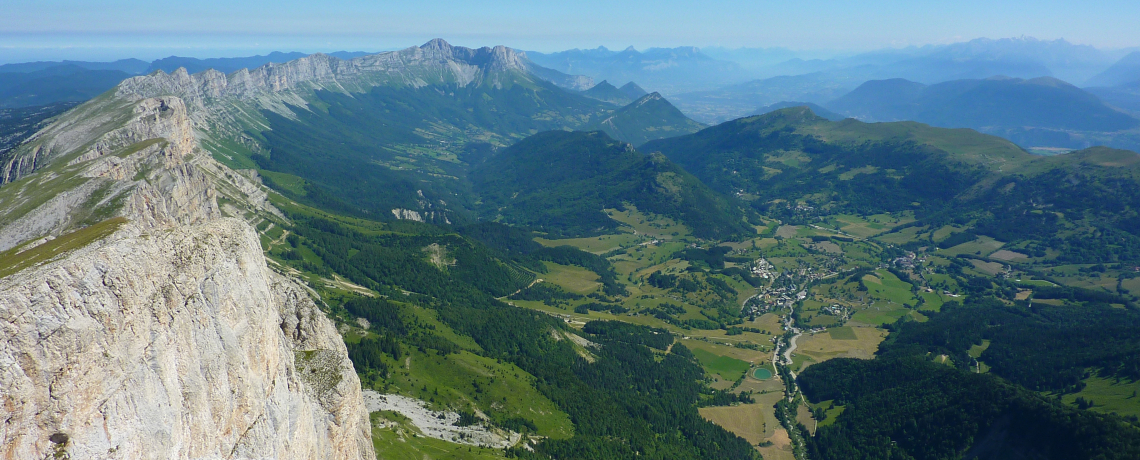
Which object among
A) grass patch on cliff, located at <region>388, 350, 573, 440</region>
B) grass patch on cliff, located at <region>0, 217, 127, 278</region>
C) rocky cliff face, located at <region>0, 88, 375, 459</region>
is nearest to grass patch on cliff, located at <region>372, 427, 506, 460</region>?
grass patch on cliff, located at <region>388, 350, 573, 440</region>

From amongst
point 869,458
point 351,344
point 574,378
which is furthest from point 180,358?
point 869,458

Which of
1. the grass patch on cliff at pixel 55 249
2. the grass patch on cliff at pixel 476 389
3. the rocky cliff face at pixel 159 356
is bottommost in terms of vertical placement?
the grass patch on cliff at pixel 476 389

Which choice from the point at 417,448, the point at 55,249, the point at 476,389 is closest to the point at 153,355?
the point at 55,249

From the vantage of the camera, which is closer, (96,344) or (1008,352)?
(96,344)

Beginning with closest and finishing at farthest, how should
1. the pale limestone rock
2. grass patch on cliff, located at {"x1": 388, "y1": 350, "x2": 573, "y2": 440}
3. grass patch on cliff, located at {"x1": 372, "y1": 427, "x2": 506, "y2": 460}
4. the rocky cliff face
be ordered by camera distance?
the pale limestone rock < the rocky cliff face < grass patch on cliff, located at {"x1": 372, "y1": 427, "x2": 506, "y2": 460} < grass patch on cliff, located at {"x1": 388, "y1": 350, "x2": 573, "y2": 440}

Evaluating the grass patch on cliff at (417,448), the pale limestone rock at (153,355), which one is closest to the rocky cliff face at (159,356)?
the pale limestone rock at (153,355)

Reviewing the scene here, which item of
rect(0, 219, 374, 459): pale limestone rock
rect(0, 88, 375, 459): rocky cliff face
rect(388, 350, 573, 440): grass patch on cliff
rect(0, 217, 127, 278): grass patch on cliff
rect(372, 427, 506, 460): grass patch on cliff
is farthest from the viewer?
rect(388, 350, 573, 440): grass patch on cliff

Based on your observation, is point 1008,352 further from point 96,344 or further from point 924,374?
point 96,344

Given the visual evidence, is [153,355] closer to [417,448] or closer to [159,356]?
[159,356]

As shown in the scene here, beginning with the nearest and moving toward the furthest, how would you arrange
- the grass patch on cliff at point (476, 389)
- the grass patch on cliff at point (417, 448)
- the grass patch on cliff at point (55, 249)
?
the grass patch on cliff at point (55, 249)
the grass patch on cliff at point (417, 448)
the grass patch on cliff at point (476, 389)

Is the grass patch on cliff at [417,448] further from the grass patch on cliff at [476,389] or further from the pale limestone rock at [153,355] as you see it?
the pale limestone rock at [153,355]

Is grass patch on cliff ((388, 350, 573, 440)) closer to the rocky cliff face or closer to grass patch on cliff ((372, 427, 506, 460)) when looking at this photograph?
grass patch on cliff ((372, 427, 506, 460))
